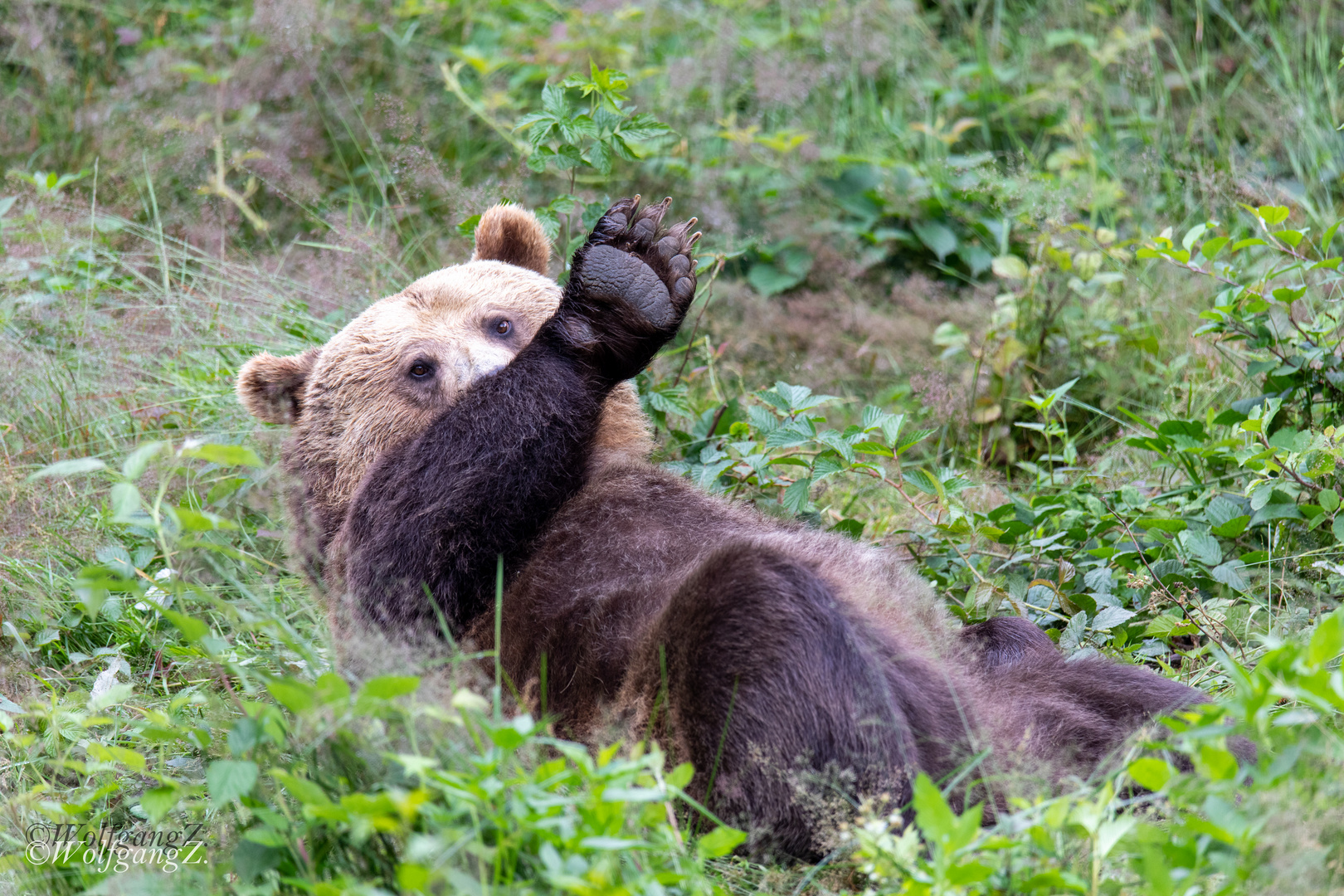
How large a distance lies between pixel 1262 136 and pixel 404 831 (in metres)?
5.93

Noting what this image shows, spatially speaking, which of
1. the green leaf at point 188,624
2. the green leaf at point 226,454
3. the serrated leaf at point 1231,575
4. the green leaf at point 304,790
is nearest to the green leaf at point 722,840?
the green leaf at point 304,790

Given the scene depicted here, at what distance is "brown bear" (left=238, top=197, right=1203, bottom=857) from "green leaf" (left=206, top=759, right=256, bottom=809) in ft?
1.26

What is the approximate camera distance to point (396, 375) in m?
3.75

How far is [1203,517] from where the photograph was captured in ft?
12.6

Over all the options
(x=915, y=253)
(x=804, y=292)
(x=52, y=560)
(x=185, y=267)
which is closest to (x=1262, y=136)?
(x=915, y=253)

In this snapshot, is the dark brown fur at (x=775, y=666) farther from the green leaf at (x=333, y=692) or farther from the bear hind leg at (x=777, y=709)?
the green leaf at (x=333, y=692)

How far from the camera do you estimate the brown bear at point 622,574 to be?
103 inches

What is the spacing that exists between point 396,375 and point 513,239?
0.85m

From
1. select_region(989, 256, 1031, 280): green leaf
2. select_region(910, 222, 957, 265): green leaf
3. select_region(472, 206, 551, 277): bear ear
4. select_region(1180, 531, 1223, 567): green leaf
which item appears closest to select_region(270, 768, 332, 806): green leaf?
select_region(472, 206, 551, 277): bear ear

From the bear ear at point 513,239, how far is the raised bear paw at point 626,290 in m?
0.88

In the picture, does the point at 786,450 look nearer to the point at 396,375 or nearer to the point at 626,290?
the point at 626,290

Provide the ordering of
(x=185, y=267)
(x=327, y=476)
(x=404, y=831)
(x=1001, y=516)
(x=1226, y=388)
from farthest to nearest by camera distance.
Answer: (x=185, y=267) < (x=1226, y=388) < (x=1001, y=516) < (x=327, y=476) < (x=404, y=831)

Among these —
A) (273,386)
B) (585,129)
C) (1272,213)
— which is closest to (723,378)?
(585,129)

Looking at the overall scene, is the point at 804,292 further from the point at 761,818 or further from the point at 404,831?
the point at 404,831
